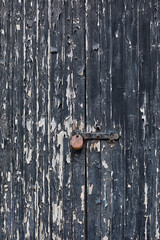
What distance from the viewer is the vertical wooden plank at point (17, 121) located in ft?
4.40

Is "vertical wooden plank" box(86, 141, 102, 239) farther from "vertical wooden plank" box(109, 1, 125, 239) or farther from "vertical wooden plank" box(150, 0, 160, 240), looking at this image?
"vertical wooden plank" box(150, 0, 160, 240)

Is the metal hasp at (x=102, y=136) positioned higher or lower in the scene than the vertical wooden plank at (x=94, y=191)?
higher

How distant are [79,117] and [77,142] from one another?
0.11m

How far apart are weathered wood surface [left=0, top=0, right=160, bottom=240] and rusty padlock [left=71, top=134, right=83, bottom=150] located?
0.12 feet

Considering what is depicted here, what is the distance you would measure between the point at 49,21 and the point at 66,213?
84cm

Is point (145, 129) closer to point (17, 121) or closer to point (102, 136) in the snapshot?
point (102, 136)

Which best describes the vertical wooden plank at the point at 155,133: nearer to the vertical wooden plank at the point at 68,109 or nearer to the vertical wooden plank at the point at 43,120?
the vertical wooden plank at the point at 68,109

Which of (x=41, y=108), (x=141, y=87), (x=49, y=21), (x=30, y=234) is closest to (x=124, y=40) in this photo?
(x=141, y=87)

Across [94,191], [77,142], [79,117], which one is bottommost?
[94,191]

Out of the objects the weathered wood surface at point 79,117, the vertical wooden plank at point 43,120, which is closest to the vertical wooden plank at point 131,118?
the weathered wood surface at point 79,117

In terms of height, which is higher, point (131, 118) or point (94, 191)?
point (131, 118)

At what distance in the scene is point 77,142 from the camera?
50.8 inches

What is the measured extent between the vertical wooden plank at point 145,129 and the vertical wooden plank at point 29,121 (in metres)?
0.46

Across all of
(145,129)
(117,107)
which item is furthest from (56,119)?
(145,129)
